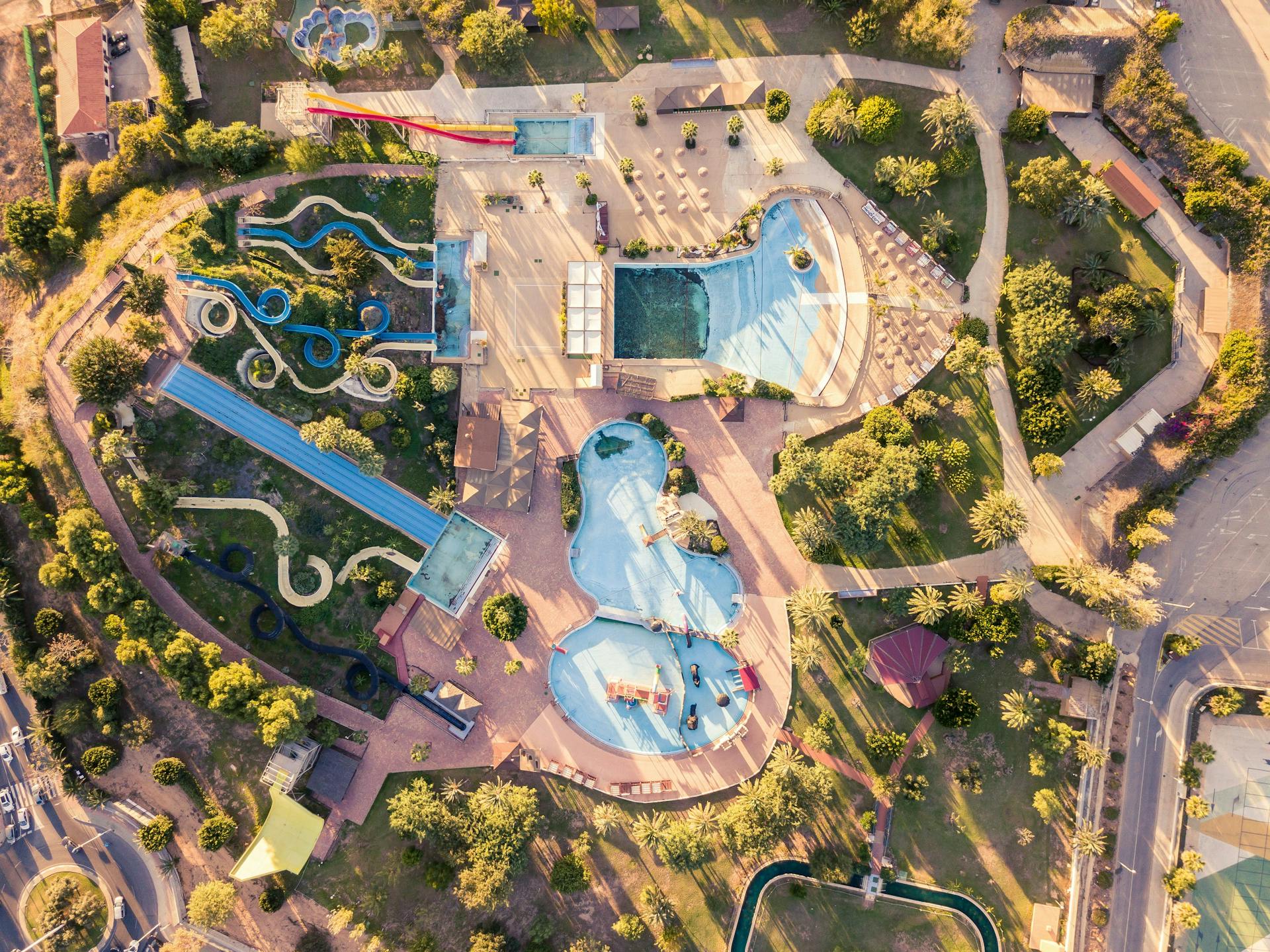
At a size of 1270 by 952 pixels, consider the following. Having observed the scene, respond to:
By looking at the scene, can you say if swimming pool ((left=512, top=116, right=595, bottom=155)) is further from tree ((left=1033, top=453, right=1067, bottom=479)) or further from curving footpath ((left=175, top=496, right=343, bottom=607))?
tree ((left=1033, top=453, right=1067, bottom=479))

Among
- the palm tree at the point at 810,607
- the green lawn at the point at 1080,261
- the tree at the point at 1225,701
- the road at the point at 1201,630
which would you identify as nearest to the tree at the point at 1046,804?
the road at the point at 1201,630

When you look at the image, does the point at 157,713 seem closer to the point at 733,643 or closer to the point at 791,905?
the point at 733,643

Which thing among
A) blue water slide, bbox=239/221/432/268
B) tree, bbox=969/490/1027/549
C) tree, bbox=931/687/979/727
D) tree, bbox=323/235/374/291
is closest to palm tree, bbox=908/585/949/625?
tree, bbox=969/490/1027/549

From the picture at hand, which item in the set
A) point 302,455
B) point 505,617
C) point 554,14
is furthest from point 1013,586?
point 554,14

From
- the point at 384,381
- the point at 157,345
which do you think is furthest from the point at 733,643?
the point at 157,345

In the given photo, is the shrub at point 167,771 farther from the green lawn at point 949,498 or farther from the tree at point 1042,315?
the tree at point 1042,315

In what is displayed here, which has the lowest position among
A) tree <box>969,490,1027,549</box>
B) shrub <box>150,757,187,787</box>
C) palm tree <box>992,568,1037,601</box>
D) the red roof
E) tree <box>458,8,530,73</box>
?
shrub <box>150,757,187,787</box>
